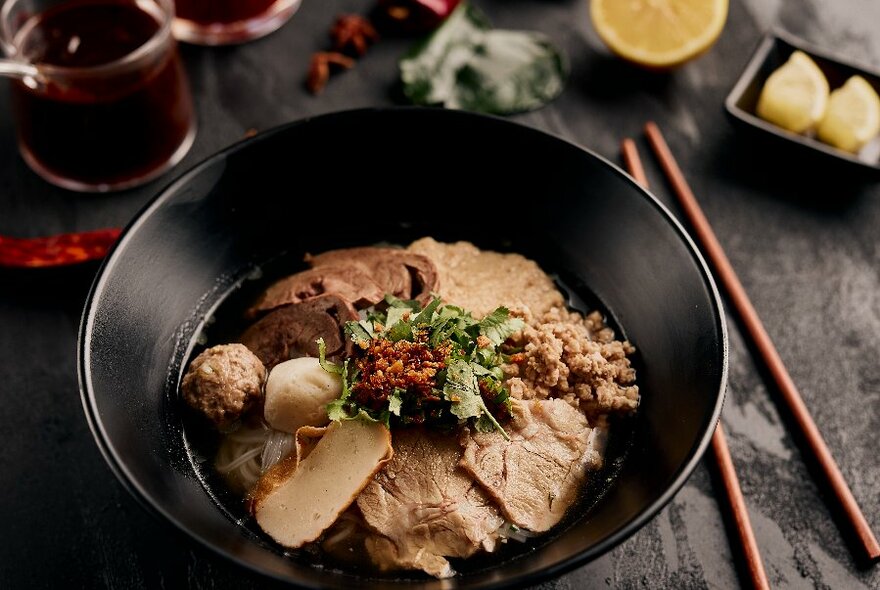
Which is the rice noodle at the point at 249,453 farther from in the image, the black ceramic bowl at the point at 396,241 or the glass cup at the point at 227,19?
the glass cup at the point at 227,19

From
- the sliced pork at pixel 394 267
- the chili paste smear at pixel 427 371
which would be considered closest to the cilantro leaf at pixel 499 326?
the chili paste smear at pixel 427 371

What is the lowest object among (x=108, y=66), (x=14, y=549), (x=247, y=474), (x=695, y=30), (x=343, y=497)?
(x=14, y=549)

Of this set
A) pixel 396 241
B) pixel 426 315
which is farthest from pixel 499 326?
pixel 396 241

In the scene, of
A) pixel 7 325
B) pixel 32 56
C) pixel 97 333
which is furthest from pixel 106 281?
pixel 32 56

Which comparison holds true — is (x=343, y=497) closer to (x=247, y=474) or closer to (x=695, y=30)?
(x=247, y=474)

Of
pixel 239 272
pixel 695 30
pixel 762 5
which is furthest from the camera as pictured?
pixel 762 5

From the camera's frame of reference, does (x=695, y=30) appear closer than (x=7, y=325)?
No

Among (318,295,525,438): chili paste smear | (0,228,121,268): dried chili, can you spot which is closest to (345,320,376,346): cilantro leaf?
(318,295,525,438): chili paste smear
